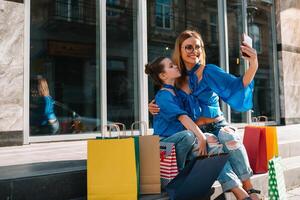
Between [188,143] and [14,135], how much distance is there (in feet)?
9.90

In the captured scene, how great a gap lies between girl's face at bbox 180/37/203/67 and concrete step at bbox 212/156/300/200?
3.77 ft

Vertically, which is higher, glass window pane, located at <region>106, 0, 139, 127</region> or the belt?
glass window pane, located at <region>106, 0, 139, 127</region>

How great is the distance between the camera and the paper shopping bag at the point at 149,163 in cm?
274

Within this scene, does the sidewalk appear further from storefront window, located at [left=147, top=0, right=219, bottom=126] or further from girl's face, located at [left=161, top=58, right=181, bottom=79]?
storefront window, located at [left=147, top=0, right=219, bottom=126]

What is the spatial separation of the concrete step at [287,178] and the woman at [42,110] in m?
3.33

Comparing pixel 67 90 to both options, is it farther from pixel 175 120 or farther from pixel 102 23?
pixel 175 120

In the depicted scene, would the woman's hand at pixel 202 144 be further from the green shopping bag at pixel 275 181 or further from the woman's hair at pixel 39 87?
the woman's hair at pixel 39 87

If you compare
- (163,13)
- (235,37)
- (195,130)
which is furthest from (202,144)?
(235,37)

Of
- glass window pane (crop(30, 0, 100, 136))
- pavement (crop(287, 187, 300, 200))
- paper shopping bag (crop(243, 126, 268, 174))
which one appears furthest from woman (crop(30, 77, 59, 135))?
pavement (crop(287, 187, 300, 200))

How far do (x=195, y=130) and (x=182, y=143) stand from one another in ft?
0.55

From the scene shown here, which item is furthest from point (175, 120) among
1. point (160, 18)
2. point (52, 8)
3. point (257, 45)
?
point (257, 45)

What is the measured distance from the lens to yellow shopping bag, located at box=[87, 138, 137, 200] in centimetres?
252

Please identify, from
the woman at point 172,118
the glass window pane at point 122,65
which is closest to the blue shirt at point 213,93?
the woman at point 172,118

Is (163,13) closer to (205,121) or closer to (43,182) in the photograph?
(205,121)
